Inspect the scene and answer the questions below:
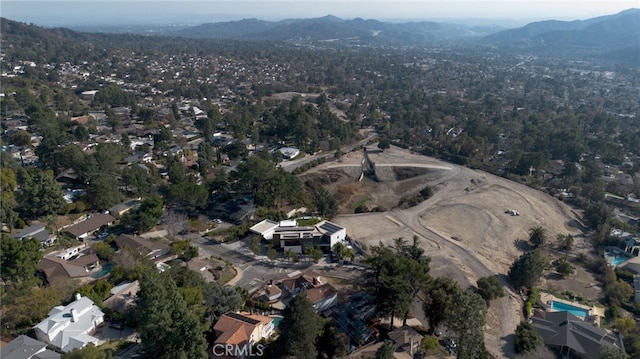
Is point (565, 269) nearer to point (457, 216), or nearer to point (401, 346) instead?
point (457, 216)

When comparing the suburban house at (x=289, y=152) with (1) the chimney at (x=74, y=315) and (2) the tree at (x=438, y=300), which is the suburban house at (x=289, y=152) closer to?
(2) the tree at (x=438, y=300)

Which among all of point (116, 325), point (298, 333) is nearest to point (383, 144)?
point (298, 333)

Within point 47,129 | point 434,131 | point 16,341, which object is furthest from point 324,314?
point 434,131

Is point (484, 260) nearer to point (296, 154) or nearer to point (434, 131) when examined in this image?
point (296, 154)

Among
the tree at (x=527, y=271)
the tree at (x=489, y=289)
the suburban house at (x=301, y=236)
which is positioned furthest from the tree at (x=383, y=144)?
the tree at (x=489, y=289)

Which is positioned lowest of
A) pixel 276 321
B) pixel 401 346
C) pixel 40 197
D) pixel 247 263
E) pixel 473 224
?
pixel 473 224

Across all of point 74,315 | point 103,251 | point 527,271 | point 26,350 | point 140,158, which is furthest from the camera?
point 140,158
